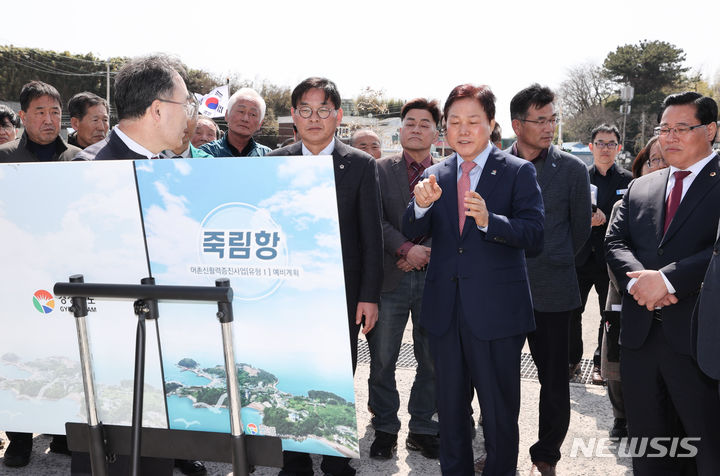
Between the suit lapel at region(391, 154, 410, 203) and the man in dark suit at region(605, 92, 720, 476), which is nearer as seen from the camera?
the man in dark suit at region(605, 92, 720, 476)

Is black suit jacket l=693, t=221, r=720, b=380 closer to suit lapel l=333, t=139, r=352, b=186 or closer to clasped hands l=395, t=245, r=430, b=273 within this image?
clasped hands l=395, t=245, r=430, b=273

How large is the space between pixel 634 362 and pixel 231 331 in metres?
2.11

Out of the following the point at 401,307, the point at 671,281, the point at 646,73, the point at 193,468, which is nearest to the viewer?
the point at 671,281

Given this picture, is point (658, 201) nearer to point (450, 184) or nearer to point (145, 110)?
point (450, 184)

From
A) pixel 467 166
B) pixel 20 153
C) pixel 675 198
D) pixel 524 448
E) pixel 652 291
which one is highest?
pixel 20 153

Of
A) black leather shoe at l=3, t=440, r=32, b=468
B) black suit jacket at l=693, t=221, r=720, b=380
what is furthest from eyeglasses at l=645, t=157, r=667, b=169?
black leather shoe at l=3, t=440, r=32, b=468

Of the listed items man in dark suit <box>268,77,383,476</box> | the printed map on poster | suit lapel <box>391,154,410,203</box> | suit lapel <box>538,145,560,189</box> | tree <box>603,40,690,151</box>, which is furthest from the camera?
tree <box>603,40,690,151</box>

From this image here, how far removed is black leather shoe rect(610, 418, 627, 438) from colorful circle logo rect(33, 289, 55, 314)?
11.5ft

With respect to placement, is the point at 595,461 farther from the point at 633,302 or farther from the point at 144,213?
the point at 144,213

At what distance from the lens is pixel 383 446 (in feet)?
11.6

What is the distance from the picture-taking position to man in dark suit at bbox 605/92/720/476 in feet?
8.19

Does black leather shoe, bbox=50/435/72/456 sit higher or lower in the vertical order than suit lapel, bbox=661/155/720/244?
lower

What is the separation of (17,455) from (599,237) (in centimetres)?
478

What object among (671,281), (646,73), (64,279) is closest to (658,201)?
(671,281)
